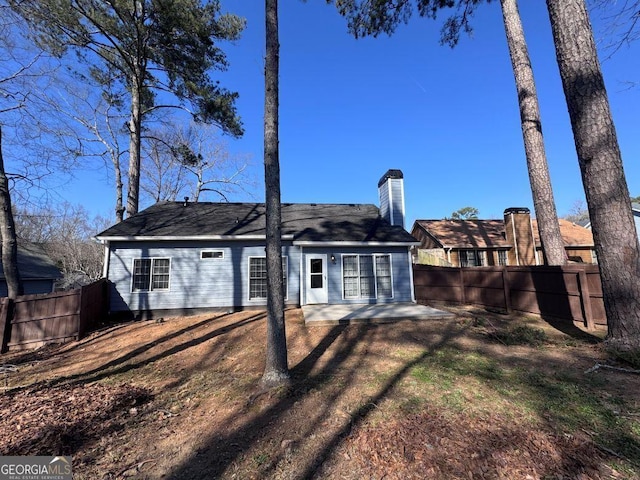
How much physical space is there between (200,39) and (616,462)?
600 inches

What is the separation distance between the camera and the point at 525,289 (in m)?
8.59

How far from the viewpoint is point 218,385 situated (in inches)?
186

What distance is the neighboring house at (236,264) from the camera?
33.7 feet

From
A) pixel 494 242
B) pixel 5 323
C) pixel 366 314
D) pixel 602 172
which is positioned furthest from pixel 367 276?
pixel 494 242

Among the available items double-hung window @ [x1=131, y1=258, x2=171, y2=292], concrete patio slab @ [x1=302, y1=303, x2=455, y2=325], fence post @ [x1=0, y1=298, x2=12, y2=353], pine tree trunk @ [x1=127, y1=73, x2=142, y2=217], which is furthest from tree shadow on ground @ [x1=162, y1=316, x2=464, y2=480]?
pine tree trunk @ [x1=127, y1=73, x2=142, y2=217]

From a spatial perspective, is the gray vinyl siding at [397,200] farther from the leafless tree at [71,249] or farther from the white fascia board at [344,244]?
the leafless tree at [71,249]

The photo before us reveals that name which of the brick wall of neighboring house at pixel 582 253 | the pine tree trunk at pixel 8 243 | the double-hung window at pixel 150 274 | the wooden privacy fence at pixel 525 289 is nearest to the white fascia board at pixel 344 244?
the wooden privacy fence at pixel 525 289

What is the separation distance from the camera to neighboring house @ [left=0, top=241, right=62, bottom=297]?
19953 millimetres

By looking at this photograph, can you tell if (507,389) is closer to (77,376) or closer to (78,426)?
(78,426)

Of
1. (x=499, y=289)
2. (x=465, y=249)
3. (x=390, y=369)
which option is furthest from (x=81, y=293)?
(x=465, y=249)

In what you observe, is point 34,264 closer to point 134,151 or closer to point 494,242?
point 134,151

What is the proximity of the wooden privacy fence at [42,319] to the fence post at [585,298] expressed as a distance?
12604 millimetres

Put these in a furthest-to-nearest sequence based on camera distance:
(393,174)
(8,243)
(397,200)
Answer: (397,200) < (393,174) < (8,243)

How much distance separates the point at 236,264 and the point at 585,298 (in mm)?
9976
